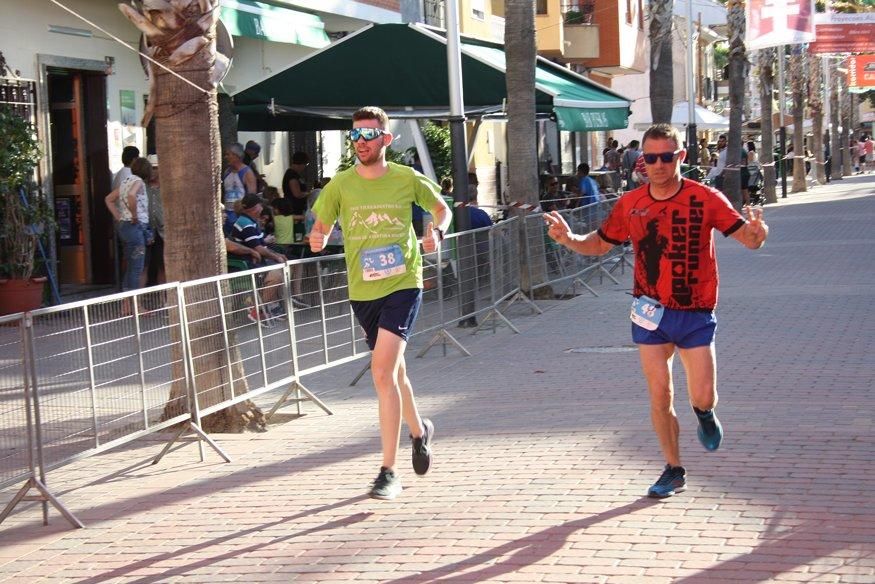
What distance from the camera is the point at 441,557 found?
6078mm

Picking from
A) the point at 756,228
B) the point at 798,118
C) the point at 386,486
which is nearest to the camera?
the point at 756,228

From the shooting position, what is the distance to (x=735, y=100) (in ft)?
122

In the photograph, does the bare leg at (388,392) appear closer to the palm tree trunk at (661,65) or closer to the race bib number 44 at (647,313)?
the race bib number 44 at (647,313)

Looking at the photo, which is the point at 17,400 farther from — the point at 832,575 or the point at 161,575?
the point at 832,575

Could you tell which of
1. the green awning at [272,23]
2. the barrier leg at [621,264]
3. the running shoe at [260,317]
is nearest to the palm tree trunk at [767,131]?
the green awning at [272,23]

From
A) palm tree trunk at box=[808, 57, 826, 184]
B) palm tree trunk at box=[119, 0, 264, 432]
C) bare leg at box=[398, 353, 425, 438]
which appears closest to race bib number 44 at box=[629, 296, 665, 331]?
bare leg at box=[398, 353, 425, 438]

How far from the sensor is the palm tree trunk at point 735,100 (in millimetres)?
36188

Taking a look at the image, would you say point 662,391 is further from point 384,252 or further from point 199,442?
point 199,442

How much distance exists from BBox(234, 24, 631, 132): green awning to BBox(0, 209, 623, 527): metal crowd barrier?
5.52 meters

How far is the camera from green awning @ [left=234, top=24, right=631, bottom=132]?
18016mm

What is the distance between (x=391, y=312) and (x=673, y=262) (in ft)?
4.96

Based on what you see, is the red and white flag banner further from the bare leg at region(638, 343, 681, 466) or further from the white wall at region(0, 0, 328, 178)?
the bare leg at region(638, 343, 681, 466)

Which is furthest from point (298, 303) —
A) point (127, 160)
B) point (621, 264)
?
point (621, 264)

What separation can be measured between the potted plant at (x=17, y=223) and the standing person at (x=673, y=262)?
9.66m
